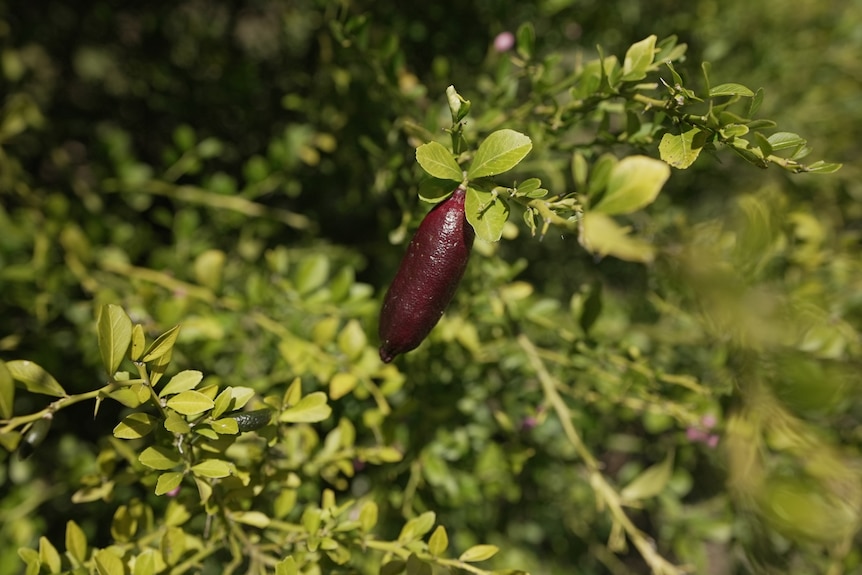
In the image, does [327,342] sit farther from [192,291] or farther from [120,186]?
[120,186]

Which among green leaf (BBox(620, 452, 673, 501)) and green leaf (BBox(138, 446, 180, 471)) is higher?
green leaf (BBox(138, 446, 180, 471))

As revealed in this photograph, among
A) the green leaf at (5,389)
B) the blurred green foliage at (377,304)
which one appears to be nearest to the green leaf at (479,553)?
the blurred green foliage at (377,304)

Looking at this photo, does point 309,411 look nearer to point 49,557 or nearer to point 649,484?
point 49,557

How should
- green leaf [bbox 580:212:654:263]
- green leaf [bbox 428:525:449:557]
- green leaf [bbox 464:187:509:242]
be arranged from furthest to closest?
green leaf [bbox 580:212:654:263]
green leaf [bbox 428:525:449:557]
green leaf [bbox 464:187:509:242]

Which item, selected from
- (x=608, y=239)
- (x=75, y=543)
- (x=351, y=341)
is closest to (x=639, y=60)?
(x=608, y=239)

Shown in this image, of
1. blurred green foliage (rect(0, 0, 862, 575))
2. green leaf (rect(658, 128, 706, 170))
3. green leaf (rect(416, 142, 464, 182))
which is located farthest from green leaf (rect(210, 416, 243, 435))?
green leaf (rect(658, 128, 706, 170))

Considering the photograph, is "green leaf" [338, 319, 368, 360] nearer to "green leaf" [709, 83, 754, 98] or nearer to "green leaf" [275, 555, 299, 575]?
"green leaf" [275, 555, 299, 575]
